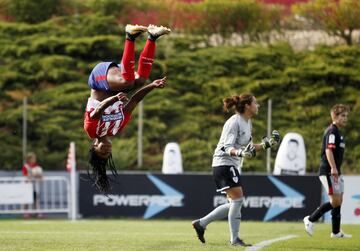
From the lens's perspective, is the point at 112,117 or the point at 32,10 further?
the point at 32,10

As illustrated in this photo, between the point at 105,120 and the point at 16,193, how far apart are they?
32.9 feet

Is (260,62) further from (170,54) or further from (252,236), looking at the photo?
(252,236)

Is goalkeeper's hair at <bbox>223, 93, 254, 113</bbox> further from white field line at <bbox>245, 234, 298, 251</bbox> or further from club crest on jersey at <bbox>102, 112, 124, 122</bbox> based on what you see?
white field line at <bbox>245, 234, 298, 251</bbox>

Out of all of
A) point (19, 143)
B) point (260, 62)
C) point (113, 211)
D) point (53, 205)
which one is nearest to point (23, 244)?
point (113, 211)

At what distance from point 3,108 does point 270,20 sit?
29.1 feet

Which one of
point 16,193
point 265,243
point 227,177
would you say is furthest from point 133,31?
point 16,193

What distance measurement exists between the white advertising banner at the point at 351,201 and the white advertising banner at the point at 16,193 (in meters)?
7.30

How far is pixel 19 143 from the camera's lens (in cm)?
2598

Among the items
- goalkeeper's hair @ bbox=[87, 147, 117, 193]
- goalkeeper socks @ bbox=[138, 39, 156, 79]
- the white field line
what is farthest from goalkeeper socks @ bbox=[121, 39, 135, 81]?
the white field line

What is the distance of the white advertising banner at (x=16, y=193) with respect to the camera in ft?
67.5

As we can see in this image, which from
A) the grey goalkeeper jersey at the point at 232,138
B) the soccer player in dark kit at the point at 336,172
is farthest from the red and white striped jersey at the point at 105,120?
the soccer player in dark kit at the point at 336,172

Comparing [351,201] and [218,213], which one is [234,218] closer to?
[218,213]

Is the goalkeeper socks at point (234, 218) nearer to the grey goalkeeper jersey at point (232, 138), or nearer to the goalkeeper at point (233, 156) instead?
the goalkeeper at point (233, 156)

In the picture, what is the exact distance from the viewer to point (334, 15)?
2639 cm
